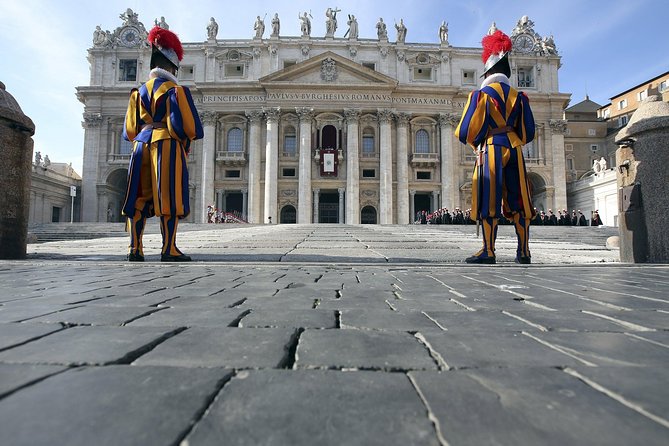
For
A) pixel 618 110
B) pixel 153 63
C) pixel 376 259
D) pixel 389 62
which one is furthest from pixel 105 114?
pixel 618 110

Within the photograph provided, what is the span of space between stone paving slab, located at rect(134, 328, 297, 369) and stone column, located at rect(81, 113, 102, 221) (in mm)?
38746

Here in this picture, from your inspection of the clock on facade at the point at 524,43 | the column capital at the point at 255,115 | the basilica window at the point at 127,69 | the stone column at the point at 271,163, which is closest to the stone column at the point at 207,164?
the column capital at the point at 255,115

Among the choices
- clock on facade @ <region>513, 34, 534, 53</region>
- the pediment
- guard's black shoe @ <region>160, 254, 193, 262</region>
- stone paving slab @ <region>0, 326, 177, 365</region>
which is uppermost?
clock on facade @ <region>513, 34, 534, 53</region>

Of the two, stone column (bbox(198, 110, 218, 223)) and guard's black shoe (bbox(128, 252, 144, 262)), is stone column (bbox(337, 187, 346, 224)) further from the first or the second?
guard's black shoe (bbox(128, 252, 144, 262))

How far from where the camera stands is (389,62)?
37.1m

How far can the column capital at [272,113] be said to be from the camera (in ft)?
113

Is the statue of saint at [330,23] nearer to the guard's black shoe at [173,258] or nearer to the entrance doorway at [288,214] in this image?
the entrance doorway at [288,214]

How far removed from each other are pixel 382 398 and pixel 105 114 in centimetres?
4176

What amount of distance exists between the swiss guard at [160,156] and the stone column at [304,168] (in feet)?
92.8

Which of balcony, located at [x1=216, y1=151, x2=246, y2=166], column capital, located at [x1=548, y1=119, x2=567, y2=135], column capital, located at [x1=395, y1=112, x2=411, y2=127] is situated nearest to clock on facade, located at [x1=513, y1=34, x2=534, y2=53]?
column capital, located at [x1=548, y1=119, x2=567, y2=135]

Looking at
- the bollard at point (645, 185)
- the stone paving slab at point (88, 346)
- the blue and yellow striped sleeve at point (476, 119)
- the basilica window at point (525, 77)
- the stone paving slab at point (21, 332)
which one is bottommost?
the stone paving slab at point (88, 346)

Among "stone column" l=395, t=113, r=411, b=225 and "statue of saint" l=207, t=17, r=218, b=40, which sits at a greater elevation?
"statue of saint" l=207, t=17, r=218, b=40

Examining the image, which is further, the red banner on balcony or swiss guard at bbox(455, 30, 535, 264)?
the red banner on balcony

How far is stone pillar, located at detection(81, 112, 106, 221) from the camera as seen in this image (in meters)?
34.7
